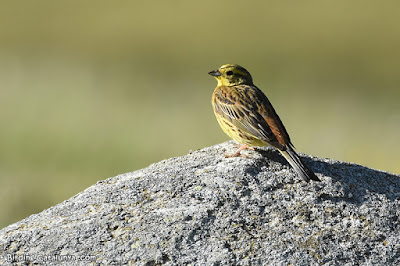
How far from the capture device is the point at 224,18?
3612 centimetres

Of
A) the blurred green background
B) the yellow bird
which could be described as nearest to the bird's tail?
the yellow bird

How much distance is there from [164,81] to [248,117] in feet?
52.4

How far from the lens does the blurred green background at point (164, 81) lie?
59.4 ft

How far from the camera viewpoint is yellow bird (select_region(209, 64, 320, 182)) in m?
7.79

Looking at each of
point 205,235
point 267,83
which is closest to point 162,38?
point 267,83

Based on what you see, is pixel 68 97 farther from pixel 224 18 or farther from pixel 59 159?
pixel 224 18

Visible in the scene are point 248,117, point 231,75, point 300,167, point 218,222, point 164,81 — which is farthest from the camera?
point 164,81

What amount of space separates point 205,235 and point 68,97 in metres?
15.7

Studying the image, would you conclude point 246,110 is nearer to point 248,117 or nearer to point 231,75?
point 248,117

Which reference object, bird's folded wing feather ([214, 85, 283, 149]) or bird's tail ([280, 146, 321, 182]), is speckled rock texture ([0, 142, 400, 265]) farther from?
bird's folded wing feather ([214, 85, 283, 149])

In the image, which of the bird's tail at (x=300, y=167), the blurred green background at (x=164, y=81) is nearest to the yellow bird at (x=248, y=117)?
the bird's tail at (x=300, y=167)

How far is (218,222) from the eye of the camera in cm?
651

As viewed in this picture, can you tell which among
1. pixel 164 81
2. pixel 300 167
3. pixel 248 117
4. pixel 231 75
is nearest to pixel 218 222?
pixel 300 167

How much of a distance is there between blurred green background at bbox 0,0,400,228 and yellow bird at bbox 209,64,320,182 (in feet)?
19.8
